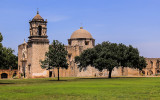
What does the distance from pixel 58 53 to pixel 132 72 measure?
4010 cm

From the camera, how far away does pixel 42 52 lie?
75000 mm

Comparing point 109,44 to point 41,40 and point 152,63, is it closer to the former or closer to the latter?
point 41,40

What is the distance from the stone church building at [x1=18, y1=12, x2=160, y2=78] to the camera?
74.1 m

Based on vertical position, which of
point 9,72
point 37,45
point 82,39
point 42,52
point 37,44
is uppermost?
point 82,39

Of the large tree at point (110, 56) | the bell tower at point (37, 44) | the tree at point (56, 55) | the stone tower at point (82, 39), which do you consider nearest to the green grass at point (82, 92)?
the tree at point (56, 55)

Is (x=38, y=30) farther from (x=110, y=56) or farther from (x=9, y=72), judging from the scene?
(x=110, y=56)

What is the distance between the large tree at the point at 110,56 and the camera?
5706 centimetres

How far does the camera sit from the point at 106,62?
5625cm

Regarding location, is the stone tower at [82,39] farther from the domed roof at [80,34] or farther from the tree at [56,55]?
the tree at [56,55]

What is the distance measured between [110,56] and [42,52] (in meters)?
22.5

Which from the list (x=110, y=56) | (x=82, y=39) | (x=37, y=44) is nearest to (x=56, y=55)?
(x=110, y=56)

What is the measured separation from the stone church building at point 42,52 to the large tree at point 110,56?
15.3 metres

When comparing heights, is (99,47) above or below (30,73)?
above

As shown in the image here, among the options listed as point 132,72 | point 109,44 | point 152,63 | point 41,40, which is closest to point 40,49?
point 41,40
